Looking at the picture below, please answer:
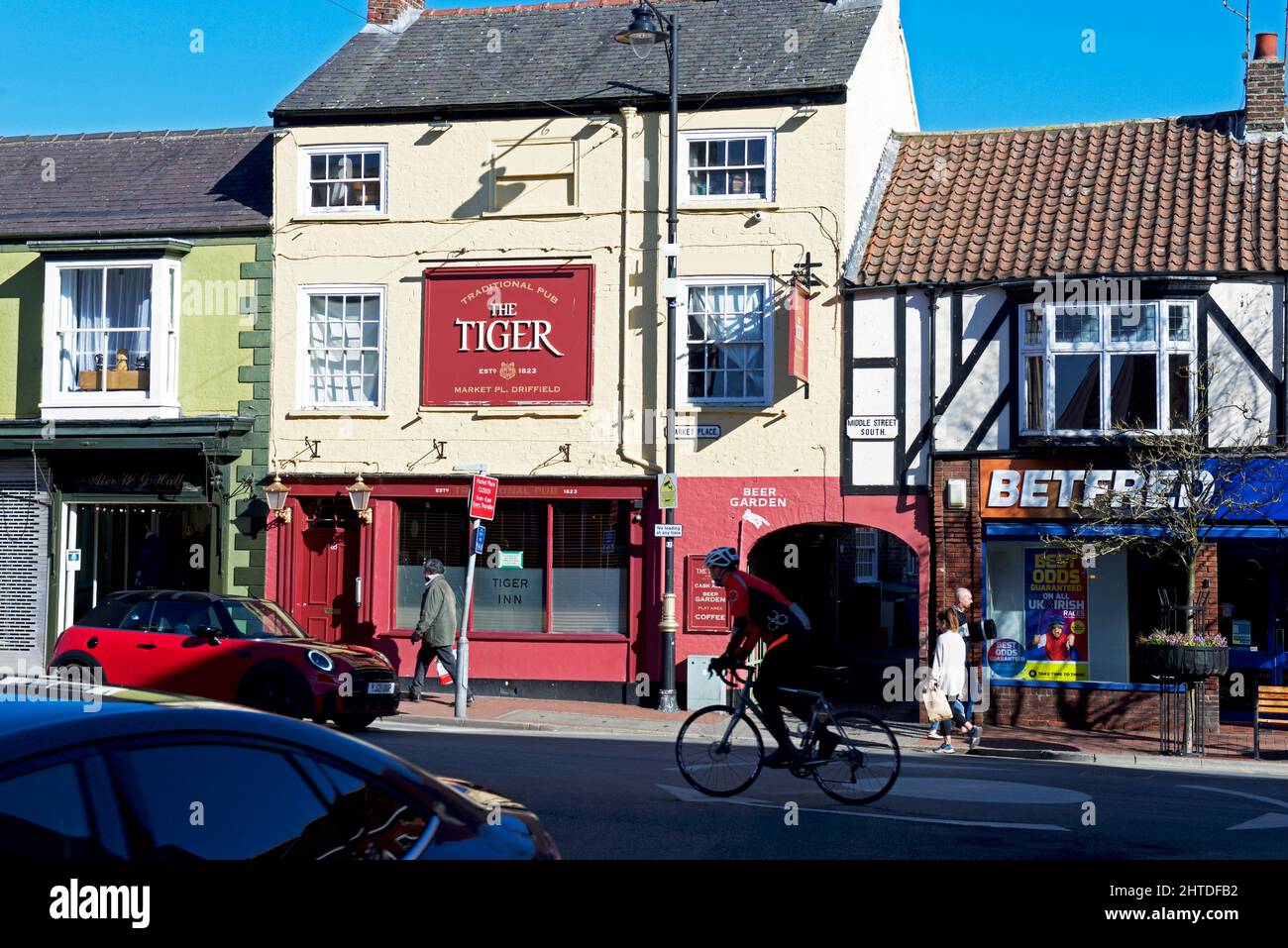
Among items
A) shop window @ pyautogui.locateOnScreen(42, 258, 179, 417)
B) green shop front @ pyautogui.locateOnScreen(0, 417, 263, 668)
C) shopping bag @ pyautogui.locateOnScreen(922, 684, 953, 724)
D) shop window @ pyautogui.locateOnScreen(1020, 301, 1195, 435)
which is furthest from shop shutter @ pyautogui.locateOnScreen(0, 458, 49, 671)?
shop window @ pyautogui.locateOnScreen(1020, 301, 1195, 435)

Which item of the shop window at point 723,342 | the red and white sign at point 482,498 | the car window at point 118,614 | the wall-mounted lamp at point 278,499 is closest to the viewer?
the car window at point 118,614

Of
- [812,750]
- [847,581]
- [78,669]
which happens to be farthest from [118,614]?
[847,581]

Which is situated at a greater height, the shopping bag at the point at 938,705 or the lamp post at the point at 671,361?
the lamp post at the point at 671,361

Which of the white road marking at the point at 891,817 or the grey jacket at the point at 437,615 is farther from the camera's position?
the grey jacket at the point at 437,615

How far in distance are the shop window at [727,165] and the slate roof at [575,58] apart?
2.12 ft

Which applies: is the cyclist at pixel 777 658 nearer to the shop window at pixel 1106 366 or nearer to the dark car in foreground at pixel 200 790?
the dark car in foreground at pixel 200 790

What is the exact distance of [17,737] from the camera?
3816 mm

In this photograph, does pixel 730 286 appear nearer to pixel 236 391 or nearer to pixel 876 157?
pixel 876 157

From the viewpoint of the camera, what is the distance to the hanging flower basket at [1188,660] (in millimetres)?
15562

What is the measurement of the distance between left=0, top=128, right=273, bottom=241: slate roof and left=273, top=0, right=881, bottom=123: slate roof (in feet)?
5.67

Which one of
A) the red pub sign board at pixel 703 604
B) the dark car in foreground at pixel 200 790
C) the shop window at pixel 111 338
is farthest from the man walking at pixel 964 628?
the dark car in foreground at pixel 200 790

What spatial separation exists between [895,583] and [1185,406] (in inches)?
452
